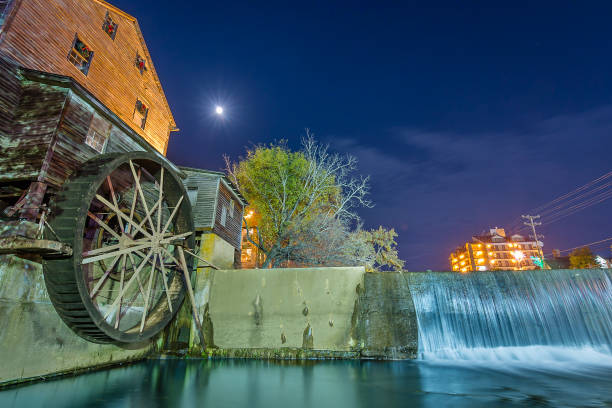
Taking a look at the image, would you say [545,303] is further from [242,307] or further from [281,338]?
[242,307]

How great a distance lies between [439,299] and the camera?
25.5 ft

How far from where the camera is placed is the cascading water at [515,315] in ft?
23.6

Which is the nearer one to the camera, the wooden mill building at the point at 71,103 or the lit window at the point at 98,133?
the wooden mill building at the point at 71,103

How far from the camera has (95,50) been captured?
9.63 meters

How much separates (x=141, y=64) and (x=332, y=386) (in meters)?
14.1

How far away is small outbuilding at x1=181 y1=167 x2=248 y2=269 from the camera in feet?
32.1

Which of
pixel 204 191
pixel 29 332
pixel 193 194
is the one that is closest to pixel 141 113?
pixel 193 194

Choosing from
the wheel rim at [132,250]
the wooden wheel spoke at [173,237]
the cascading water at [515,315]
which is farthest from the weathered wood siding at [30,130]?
the cascading water at [515,315]

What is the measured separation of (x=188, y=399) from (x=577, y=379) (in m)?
6.98

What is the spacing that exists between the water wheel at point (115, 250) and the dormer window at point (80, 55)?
4226 millimetres

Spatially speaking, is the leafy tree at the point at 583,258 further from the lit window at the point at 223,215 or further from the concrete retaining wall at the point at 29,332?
the concrete retaining wall at the point at 29,332

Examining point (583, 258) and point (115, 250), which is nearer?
point (115, 250)

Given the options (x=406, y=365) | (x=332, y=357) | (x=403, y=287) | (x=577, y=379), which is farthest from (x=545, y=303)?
(x=332, y=357)

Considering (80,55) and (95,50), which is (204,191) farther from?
(95,50)
